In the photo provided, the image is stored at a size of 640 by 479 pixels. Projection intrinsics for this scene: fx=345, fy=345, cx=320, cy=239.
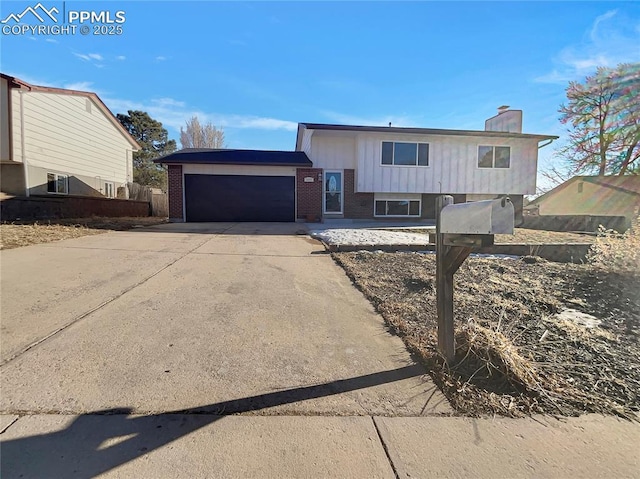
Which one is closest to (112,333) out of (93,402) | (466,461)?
(93,402)

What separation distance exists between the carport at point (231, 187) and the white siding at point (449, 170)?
2095 mm

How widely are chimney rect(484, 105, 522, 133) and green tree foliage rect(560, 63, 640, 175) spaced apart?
28.4ft

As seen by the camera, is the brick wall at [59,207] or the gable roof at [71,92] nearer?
the brick wall at [59,207]

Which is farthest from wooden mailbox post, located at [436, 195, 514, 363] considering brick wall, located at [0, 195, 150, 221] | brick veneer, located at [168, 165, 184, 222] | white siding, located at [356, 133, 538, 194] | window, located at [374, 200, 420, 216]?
brick wall, located at [0, 195, 150, 221]

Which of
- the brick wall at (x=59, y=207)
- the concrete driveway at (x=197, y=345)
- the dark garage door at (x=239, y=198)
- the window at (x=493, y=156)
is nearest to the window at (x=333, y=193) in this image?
the dark garage door at (x=239, y=198)

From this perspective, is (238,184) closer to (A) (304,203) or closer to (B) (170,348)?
(A) (304,203)

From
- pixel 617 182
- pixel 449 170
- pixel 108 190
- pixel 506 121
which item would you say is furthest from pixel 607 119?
pixel 108 190

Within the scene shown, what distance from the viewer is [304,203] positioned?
16.4 m

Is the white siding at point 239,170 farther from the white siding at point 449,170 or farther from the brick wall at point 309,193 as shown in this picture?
the white siding at point 449,170

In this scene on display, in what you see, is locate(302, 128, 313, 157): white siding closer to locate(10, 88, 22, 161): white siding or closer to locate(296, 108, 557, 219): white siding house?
locate(296, 108, 557, 219): white siding house

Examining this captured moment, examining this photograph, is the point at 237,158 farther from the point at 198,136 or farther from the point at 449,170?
the point at 198,136

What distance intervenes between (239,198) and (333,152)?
496cm

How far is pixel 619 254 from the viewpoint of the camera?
216 inches

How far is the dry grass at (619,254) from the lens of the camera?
5.29 m
